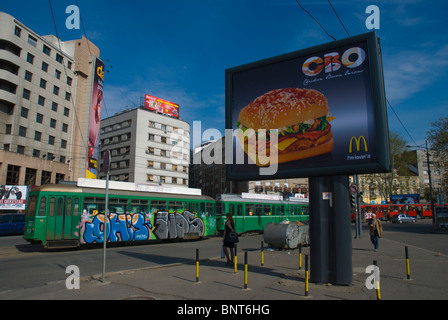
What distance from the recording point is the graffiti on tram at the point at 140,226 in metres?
16.8

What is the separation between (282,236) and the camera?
1547 cm

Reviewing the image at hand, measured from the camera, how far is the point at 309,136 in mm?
8383

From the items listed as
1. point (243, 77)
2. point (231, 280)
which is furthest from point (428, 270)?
point (243, 77)

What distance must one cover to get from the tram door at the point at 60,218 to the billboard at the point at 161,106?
180 feet

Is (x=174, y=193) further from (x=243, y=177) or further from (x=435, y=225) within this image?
(x=435, y=225)

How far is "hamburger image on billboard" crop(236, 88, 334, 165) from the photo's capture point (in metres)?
8.23

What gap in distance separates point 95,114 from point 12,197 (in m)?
24.3

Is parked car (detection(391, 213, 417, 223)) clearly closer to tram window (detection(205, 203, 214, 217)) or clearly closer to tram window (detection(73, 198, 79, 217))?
tram window (detection(205, 203, 214, 217))

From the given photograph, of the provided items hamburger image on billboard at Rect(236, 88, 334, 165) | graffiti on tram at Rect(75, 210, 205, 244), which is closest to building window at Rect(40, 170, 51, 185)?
graffiti on tram at Rect(75, 210, 205, 244)

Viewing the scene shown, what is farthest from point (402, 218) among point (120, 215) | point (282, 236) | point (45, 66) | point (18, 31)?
point (18, 31)

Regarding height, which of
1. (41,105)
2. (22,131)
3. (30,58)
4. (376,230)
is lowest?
(376,230)

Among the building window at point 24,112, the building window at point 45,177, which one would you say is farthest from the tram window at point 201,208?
the building window at point 24,112

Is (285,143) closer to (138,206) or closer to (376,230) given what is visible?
(376,230)
